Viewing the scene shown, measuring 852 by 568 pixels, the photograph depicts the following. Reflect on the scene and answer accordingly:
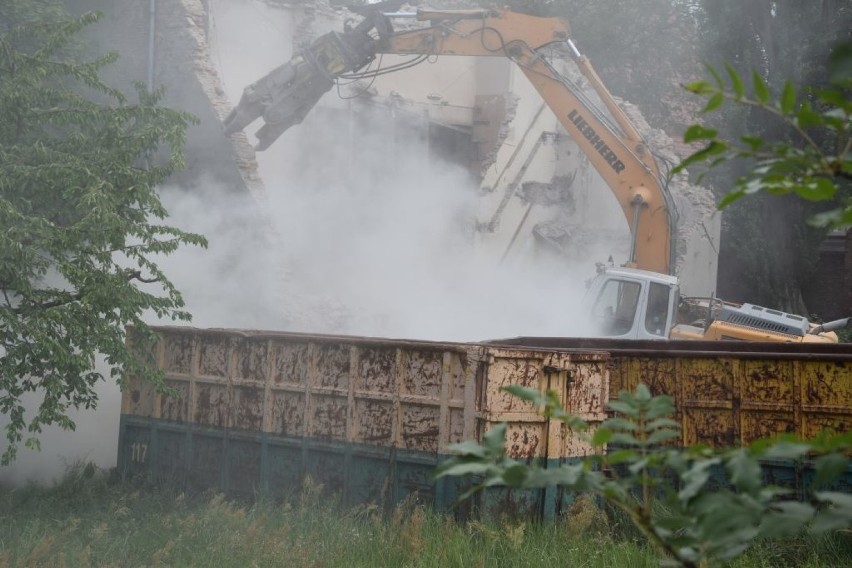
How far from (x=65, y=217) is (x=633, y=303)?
714 centimetres

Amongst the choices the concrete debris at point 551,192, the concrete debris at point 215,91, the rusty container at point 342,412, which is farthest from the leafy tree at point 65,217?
the concrete debris at point 551,192

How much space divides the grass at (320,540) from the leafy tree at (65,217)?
1.03 metres

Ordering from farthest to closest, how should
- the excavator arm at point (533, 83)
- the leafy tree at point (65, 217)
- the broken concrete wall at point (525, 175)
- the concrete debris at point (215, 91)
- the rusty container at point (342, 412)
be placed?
the broken concrete wall at point (525, 175) → the concrete debris at point (215, 91) → the excavator arm at point (533, 83) → the leafy tree at point (65, 217) → the rusty container at point (342, 412)

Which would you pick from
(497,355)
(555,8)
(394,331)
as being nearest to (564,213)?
(394,331)

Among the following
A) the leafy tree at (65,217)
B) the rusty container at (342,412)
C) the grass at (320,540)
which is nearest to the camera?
the grass at (320,540)

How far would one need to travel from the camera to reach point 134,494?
32.5 ft

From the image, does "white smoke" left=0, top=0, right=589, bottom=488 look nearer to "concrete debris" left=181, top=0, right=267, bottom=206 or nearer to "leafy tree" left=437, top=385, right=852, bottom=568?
"concrete debris" left=181, top=0, right=267, bottom=206

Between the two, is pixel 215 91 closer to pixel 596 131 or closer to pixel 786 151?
pixel 596 131

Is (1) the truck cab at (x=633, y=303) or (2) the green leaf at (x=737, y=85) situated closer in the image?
(2) the green leaf at (x=737, y=85)

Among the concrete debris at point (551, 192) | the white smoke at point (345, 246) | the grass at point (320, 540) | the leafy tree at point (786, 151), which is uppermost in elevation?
the concrete debris at point (551, 192)

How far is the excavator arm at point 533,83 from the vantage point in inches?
583

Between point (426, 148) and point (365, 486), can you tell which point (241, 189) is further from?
point (365, 486)

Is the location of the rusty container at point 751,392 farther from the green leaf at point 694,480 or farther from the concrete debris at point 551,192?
the concrete debris at point 551,192

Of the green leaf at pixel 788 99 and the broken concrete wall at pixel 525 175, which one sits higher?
the broken concrete wall at pixel 525 175
